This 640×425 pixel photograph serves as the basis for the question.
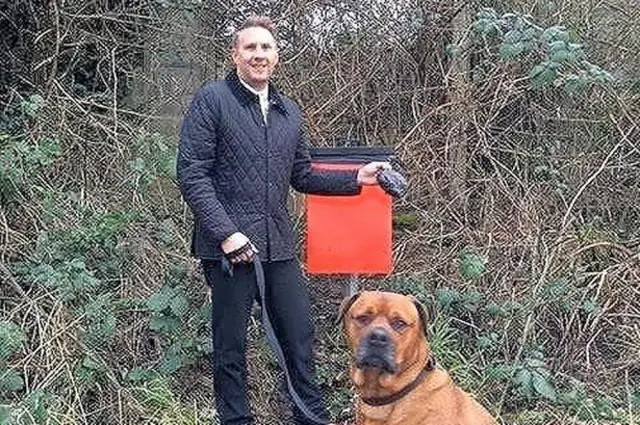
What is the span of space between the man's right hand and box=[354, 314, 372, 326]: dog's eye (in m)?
0.57

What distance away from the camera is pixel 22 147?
6582 mm

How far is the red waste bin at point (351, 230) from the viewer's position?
5152 mm

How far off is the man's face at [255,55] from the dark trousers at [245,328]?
84 cm

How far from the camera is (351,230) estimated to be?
5.17m

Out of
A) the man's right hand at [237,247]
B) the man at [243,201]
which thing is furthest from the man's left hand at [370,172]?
the man's right hand at [237,247]

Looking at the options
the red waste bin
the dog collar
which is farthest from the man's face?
the dog collar

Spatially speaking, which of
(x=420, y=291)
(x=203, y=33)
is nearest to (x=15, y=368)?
(x=420, y=291)

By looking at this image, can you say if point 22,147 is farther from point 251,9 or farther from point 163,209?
point 251,9

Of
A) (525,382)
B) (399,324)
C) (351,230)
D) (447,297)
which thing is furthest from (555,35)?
(399,324)

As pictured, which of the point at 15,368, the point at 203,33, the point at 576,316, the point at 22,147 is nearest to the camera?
the point at 15,368

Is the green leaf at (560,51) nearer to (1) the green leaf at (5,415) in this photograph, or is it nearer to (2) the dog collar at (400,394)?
(2) the dog collar at (400,394)

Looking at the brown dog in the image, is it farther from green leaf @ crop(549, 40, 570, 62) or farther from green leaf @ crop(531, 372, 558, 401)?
green leaf @ crop(549, 40, 570, 62)

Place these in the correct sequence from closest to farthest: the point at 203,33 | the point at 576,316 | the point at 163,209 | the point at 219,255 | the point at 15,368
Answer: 1. the point at 219,255
2. the point at 15,368
3. the point at 576,316
4. the point at 163,209
5. the point at 203,33

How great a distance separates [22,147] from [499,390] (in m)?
3.33
